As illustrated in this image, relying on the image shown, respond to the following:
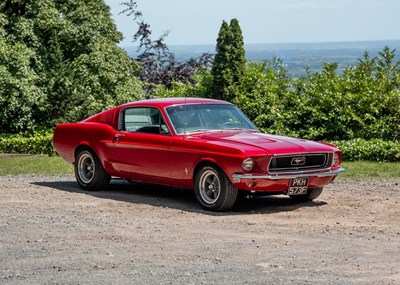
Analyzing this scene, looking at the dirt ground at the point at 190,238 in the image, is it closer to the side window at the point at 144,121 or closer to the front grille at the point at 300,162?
the front grille at the point at 300,162

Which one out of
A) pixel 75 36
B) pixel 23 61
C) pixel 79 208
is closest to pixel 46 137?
pixel 23 61

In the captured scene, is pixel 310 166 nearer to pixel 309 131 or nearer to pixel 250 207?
pixel 250 207

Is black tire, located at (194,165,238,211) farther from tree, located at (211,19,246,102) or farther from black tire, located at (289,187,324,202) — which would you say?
tree, located at (211,19,246,102)

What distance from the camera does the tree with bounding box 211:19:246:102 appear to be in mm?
26558

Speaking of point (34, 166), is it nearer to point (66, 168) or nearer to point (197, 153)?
point (66, 168)

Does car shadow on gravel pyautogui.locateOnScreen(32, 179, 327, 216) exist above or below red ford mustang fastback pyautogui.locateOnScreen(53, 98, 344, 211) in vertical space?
below

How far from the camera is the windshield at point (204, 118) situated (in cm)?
1357

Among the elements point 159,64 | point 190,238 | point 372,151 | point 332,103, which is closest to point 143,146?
point 190,238

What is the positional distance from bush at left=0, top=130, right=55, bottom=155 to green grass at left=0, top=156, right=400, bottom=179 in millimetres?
4515

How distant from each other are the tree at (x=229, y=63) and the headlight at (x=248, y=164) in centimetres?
1401

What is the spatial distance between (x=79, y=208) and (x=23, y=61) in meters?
15.6

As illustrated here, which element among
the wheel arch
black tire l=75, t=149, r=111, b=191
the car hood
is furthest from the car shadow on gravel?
the car hood

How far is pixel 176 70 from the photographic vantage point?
153 feet

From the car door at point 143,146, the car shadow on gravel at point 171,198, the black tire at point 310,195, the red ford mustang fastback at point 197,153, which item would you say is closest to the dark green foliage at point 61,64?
the car shadow on gravel at point 171,198
